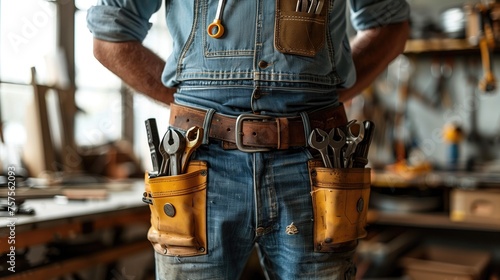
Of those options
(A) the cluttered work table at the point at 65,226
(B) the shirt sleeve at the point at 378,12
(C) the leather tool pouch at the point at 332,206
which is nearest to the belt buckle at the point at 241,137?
(C) the leather tool pouch at the point at 332,206

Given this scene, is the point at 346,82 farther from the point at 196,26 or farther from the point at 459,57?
the point at 459,57

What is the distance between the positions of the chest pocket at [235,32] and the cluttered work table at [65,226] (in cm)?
84

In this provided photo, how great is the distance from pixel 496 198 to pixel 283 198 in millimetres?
1874

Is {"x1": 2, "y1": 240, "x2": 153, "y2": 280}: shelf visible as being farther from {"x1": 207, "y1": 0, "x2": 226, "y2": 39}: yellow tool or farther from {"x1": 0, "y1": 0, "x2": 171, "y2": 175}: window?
{"x1": 207, "y1": 0, "x2": 226, "y2": 39}: yellow tool

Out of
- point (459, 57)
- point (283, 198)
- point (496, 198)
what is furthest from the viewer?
point (459, 57)

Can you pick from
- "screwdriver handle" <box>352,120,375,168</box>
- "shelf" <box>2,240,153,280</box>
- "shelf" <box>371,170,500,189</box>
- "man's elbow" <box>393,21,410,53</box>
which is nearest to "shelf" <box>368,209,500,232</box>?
"shelf" <box>371,170,500,189</box>

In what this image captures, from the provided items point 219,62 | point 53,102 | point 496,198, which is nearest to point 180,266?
point 219,62

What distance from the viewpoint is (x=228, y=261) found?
106 centimetres

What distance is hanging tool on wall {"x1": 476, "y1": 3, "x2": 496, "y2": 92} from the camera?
268cm

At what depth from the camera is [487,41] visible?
2.69 meters

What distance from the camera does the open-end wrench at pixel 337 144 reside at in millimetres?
1094

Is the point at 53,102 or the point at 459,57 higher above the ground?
the point at 459,57

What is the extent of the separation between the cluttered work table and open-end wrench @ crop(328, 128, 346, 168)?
0.93 metres

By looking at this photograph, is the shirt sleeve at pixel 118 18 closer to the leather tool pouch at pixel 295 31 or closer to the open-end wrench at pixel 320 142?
the leather tool pouch at pixel 295 31
